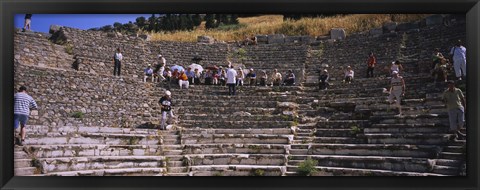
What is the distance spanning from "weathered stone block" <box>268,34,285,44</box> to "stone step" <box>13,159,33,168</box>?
11.6m

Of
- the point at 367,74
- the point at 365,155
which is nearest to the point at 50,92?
the point at 365,155

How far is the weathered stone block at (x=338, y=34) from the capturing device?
58.1ft

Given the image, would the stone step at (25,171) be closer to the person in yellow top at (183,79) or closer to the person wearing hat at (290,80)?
the person in yellow top at (183,79)

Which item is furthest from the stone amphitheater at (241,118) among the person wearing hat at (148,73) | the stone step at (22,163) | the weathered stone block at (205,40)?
the weathered stone block at (205,40)

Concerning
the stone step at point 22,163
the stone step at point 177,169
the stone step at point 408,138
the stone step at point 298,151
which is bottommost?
the stone step at point 177,169

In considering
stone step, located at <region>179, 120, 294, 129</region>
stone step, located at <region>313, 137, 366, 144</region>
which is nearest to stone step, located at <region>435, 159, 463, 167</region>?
stone step, located at <region>313, 137, 366, 144</region>

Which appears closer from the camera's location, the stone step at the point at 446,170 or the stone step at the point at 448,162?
the stone step at the point at 446,170

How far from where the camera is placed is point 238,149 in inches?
405

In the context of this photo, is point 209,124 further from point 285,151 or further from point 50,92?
point 50,92

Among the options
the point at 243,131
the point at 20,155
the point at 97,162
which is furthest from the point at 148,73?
the point at 20,155

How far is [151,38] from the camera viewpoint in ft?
60.3

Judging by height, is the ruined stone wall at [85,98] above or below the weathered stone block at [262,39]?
below

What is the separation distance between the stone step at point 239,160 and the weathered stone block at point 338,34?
28.4ft
